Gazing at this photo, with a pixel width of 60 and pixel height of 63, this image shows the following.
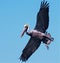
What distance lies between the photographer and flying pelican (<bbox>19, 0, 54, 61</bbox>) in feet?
104

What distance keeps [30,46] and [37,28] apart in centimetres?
135

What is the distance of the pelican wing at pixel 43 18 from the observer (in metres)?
32.2

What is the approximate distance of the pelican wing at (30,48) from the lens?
106 ft

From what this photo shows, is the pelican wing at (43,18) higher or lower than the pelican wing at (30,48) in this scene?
higher

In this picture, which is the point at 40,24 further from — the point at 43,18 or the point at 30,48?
the point at 30,48

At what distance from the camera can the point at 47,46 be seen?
31.2 metres

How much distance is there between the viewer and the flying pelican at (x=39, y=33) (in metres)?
31.7

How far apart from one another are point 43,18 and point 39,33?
41.4 inches

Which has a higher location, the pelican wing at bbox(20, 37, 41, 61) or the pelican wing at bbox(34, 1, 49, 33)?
the pelican wing at bbox(34, 1, 49, 33)

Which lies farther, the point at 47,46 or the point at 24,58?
the point at 24,58

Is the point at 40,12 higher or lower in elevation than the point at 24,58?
higher

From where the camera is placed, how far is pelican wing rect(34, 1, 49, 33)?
32250 mm

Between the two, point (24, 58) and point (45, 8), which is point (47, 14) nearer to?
point (45, 8)

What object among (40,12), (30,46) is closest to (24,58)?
(30,46)
